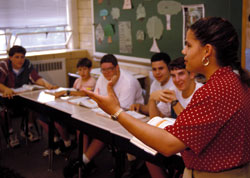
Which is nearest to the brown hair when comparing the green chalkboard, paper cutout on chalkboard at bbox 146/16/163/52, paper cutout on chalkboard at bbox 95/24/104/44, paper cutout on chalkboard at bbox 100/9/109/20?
the green chalkboard

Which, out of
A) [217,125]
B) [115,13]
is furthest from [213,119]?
[115,13]

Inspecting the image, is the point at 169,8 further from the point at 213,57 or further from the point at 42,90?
the point at 213,57

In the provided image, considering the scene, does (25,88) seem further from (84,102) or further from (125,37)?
(125,37)

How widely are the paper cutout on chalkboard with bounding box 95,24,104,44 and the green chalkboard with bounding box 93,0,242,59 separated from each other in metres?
0.04

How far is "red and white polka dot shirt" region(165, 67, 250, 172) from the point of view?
987 mm

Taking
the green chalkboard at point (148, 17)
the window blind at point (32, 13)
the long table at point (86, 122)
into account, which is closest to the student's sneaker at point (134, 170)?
the long table at point (86, 122)

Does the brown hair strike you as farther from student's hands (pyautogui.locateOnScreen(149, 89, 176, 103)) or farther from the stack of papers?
the stack of papers

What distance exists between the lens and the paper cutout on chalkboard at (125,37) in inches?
175

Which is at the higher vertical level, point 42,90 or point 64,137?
point 42,90

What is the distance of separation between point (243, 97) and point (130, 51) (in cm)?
350

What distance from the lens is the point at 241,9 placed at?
296cm

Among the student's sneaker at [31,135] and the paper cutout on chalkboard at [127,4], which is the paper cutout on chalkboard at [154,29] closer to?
the paper cutout on chalkboard at [127,4]

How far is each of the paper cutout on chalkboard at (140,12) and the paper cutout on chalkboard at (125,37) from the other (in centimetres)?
21

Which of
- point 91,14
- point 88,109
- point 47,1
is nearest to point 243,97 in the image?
point 88,109
